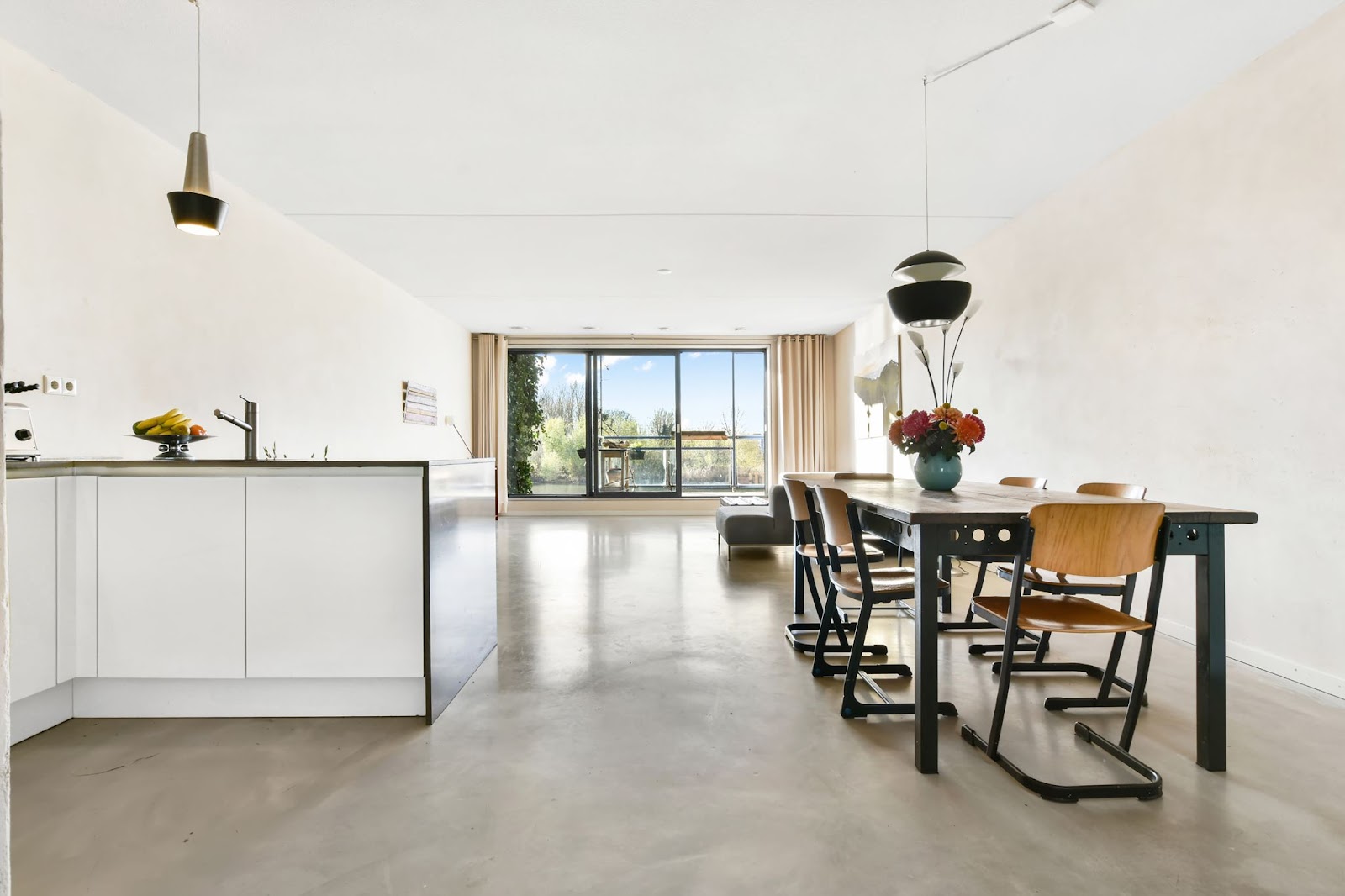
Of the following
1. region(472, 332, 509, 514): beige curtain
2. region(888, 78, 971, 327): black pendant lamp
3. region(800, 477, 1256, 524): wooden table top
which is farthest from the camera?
region(472, 332, 509, 514): beige curtain

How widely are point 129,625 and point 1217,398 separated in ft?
14.8

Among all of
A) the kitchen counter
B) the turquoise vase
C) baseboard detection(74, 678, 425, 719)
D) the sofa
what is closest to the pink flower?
the turquoise vase

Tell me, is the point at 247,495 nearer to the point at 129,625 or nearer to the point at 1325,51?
the point at 129,625

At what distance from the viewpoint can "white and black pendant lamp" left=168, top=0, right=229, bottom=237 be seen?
2.56 metres

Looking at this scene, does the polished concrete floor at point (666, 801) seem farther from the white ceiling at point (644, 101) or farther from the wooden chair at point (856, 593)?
the white ceiling at point (644, 101)

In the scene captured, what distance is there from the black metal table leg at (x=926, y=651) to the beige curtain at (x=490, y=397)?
792 centimetres

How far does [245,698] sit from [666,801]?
1612 millimetres

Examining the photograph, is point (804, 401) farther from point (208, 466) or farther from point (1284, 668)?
point (208, 466)

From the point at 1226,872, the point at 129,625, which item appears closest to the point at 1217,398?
the point at 1226,872

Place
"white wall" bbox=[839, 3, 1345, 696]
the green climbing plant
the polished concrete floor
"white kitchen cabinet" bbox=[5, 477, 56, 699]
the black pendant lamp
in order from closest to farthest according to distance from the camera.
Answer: the polished concrete floor < "white kitchen cabinet" bbox=[5, 477, 56, 699] < "white wall" bbox=[839, 3, 1345, 696] < the black pendant lamp < the green climbing plant

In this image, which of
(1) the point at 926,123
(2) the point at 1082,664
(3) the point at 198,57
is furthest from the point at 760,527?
(3) the point at 198,57

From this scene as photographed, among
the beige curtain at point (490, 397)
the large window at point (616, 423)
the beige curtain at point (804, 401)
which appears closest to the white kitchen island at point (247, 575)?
the beige curtain at point (490, 397)

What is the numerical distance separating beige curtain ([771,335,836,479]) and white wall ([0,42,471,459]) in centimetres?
579

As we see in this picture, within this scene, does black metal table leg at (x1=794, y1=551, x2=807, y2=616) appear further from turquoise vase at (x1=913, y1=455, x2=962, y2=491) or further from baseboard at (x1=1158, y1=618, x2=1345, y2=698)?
baseboard at (x1=1158, y1=618, x2=1345, y2=698)
